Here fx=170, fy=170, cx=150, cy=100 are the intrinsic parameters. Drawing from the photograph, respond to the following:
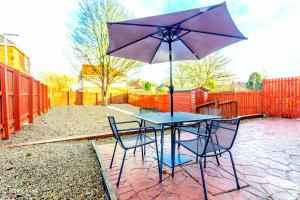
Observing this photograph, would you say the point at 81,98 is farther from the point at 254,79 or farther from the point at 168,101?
the point at 254,79

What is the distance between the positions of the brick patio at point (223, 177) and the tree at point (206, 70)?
545 inches

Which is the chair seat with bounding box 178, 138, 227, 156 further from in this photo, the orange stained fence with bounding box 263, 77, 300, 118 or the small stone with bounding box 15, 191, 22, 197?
the orange stained fence with bounding box 263, 77, 300, 118

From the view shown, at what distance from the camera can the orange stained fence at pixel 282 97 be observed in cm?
697

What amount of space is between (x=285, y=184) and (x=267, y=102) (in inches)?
267

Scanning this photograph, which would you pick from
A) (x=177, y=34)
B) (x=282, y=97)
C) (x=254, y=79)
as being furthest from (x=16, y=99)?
(x=254, y=79)

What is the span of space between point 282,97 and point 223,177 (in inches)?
275

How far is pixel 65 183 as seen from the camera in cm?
226

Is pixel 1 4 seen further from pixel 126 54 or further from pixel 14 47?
pixel 126 54

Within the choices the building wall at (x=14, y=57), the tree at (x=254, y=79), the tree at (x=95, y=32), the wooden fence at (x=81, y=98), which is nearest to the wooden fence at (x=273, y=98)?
the tree at (x=254, y=79)

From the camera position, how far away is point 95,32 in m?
14.8

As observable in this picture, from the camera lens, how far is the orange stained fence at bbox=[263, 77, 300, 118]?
697 centimetres

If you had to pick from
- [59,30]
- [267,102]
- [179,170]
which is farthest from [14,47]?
[267,102]

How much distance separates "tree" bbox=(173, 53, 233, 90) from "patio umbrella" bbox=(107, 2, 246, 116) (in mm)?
13456

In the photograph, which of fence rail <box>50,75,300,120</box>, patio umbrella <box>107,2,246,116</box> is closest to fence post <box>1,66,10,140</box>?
patio umbrella <box>107,2,246,116</box>
